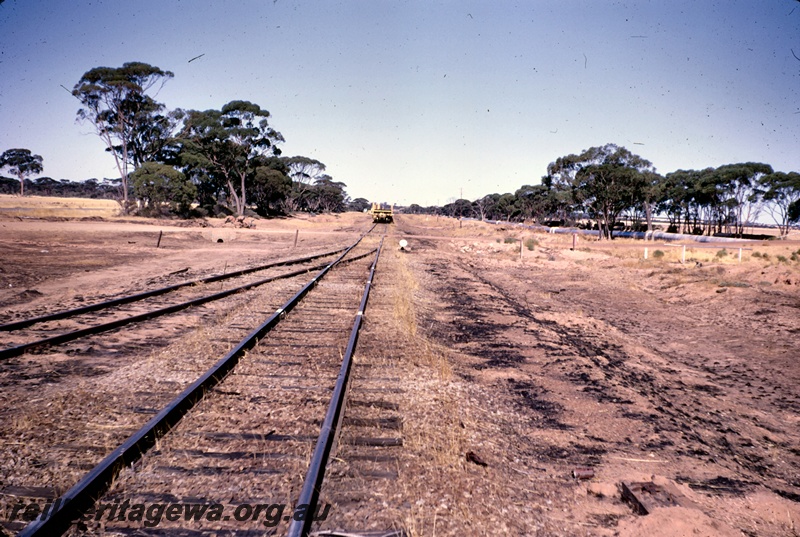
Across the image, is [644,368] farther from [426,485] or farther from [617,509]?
[426,485]

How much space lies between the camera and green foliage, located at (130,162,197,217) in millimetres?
44500

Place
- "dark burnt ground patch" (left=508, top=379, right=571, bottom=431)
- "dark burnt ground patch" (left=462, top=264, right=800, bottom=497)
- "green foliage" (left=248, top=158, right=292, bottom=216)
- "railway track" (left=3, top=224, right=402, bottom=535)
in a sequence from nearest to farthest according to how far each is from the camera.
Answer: "railway track" (left=3, top=224, right=402, bottom=535), "dark burnt ground patch" (left=462, top=264, right=800, bottom=497), "dark burnt ground patch" (left=508, top=379, right=571, bottom=431), "green foliage" (left=248, top=158, right=292, bottom=216)

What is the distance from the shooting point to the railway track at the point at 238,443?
274 cm

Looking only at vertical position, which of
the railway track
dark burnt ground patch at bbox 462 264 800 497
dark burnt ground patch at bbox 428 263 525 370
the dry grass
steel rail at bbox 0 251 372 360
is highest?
the dry grass

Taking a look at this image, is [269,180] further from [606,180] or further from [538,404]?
[538,404]

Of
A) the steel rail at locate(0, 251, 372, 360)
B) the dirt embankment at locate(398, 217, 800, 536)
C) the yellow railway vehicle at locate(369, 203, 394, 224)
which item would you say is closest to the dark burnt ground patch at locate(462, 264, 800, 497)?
the dirt embankment at locate(398, 217, 800, 536)

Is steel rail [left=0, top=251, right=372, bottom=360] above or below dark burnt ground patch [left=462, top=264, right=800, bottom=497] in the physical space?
above

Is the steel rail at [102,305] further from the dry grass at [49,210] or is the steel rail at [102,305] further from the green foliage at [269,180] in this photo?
the green foliage at [269,180]

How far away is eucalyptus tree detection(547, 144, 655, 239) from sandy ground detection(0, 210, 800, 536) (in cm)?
3011

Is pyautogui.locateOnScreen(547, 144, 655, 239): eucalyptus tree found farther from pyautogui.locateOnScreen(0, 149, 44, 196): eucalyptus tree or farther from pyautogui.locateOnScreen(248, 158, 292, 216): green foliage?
pyautogui.locateOnScreen(0, 149, 44, 196): eucalyptus tree

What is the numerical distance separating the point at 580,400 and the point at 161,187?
160 ft

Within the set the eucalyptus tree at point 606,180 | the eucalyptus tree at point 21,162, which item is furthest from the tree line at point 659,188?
the eucalyptus tree at point 21,162

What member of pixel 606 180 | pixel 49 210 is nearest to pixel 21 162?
pixel 49 210

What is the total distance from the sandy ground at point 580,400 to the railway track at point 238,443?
2.19 feet
